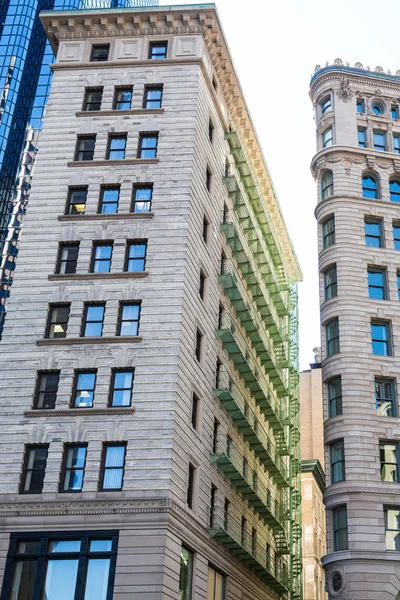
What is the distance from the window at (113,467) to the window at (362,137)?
32.6 metres

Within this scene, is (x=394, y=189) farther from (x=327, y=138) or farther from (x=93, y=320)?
(x=93, y=320)

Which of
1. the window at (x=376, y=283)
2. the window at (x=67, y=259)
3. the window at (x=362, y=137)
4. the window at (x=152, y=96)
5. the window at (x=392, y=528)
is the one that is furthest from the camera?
the window at (x=362, y=137)

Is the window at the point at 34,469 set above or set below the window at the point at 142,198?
below

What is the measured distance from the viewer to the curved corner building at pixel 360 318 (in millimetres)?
47406

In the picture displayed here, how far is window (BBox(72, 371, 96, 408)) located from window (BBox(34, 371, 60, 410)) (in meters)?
1.08

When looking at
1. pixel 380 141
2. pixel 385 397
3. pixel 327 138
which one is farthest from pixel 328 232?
pixel 385 397

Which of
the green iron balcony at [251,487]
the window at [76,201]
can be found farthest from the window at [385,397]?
the window at [76,201]

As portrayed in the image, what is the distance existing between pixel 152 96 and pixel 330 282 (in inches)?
693

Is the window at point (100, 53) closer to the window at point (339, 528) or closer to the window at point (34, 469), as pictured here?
the window at point (34, 469)

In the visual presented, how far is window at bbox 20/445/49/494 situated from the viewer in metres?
41.0

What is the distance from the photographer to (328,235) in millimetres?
58969

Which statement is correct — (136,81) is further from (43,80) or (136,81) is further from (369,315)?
(43,80)

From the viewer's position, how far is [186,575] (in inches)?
1665

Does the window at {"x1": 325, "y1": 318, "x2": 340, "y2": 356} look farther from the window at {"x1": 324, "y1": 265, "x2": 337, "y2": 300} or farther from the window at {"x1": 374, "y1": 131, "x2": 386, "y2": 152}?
the window at {"x1": 374, "y1": 131, "x2": 386, "y2": 152}
